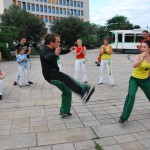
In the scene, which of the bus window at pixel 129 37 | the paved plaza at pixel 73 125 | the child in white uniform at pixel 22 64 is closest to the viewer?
the paved plaza at pixel 73 125

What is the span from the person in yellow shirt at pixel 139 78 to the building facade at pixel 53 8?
67126mm

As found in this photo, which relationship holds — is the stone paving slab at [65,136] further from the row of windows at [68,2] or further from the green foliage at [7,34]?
the row of windows at [68,2]

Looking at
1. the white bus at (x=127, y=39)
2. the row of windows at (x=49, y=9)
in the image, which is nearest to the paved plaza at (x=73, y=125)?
the white bus at (x=127, y=39)

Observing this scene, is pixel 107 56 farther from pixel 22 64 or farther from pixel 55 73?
pixel 55 73

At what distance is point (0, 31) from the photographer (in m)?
26.9

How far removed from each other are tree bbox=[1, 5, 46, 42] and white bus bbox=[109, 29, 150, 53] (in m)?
11.2

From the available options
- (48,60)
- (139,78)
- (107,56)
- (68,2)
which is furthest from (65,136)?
(68,2)

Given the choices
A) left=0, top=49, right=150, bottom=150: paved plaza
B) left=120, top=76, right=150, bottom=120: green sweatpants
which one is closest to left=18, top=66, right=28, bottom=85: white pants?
left=0, top=49, right=150, bottom=150: paved plaza

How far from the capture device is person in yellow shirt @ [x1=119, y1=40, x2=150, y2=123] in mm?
4953

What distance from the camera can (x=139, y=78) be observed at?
5070 millimetres

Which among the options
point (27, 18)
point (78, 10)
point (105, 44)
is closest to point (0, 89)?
point (105, 44)

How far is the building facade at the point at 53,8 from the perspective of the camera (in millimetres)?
73250

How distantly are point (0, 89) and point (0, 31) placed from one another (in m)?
20.7

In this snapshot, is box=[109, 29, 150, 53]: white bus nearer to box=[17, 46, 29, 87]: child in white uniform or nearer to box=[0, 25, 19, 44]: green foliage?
box=[0, 25, 19, 44]: green foliage
